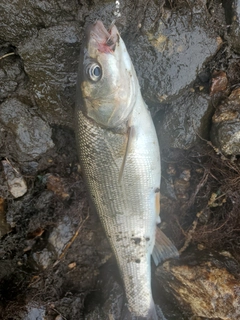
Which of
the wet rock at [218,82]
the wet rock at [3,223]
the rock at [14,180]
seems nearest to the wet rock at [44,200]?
the rock at [14,180]

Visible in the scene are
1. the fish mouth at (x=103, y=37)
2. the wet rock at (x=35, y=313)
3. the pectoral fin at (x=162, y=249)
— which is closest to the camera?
the fish mouth at (x=103, y=37)

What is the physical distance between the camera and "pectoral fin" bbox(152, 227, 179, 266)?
3.27 meters

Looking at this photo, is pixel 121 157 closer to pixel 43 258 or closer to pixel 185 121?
pixel 185 121

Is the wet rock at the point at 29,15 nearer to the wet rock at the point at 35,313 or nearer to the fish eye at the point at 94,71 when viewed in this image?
the fish eye at the point at 94,71

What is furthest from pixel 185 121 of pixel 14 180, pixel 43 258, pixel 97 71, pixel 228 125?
pixel 43 258

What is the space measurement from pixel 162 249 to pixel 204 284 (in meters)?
0.57

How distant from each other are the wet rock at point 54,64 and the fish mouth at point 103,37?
0.75 metres

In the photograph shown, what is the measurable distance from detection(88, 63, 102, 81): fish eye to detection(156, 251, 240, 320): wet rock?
2.18 m

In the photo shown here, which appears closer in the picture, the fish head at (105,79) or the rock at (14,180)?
the fish head at (105,79)

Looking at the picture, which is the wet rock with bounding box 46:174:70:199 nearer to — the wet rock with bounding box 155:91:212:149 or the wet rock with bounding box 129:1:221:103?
the wet rock with bounding box 155:91:212:149

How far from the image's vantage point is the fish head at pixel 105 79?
97.5 inches

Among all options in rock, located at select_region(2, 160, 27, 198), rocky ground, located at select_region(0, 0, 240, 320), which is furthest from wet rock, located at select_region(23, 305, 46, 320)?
rock, located at select_region(2, 160, 27, 198)

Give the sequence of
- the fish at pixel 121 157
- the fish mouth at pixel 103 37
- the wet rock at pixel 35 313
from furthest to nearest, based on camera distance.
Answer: the wet rock at pixel 35 313 → the fish at pixel 121 157 → the fish mouth at pixel 103 37

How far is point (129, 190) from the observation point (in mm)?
2949
